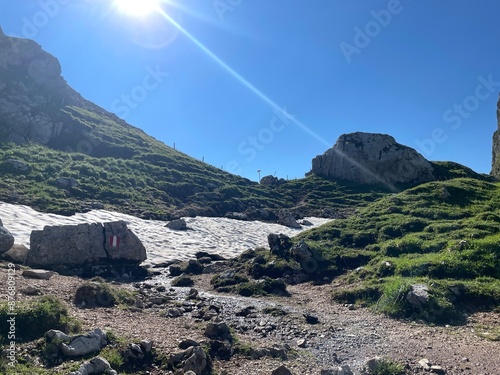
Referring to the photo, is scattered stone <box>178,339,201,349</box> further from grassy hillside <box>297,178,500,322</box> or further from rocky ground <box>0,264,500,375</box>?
grassy hillside <box>297,178,500,322</box>

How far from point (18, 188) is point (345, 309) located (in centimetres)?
3100

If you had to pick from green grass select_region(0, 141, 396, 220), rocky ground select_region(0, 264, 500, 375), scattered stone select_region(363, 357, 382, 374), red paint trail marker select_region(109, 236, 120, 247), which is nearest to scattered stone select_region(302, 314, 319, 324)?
rocky ground select_region(0, 264, 500, 375)

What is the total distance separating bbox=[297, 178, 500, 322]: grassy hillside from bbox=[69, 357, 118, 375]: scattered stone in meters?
9.85

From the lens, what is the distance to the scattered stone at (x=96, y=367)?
7285 millimetres

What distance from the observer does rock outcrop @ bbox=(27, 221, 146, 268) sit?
19312 mm

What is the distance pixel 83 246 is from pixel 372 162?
5265cm

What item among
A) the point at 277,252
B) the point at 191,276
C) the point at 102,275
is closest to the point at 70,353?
the point at 102,275

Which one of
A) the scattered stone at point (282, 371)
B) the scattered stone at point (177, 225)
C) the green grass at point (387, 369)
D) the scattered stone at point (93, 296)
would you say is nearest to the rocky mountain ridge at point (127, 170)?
the scattered stone at point (177, 225)

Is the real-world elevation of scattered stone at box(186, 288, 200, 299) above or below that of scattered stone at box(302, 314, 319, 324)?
below

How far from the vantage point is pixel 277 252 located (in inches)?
920

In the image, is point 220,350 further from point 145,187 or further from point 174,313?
point 145,187

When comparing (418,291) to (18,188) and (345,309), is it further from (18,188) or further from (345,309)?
(18,188)

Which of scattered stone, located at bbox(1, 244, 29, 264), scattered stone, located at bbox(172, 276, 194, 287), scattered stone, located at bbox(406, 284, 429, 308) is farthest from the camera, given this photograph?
scattered stone, located at bbox(172, 276, 194, 287)

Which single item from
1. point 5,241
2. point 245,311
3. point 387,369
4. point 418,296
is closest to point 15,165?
point 5,241
